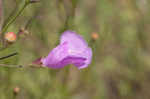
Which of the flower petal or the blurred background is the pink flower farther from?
the blurred background

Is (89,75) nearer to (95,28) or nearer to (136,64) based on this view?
(136,64)

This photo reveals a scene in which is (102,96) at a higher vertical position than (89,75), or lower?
lower

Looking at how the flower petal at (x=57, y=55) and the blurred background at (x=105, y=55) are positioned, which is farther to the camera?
the blurred background at (x=105, y=55)

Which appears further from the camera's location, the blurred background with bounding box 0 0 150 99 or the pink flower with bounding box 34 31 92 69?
the blurred background with bounding box 0 0 150 99

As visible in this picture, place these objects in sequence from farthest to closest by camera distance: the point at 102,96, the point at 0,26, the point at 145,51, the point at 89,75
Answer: the point at 145,51 → the point at 102,96 → the point at 89,75 → the point at 0,26

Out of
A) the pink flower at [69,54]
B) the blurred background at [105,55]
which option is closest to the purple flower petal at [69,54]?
the pink flower at [69,54]

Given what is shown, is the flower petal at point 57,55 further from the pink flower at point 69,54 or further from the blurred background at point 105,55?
the blurred background at point 105,55

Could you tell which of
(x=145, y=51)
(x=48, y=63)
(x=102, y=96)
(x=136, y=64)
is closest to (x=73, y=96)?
(x=102, y=96)

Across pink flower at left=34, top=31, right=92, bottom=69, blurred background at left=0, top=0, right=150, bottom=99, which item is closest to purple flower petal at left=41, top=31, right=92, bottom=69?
pink flower at left=34, top=31, right=92, bottom=69
